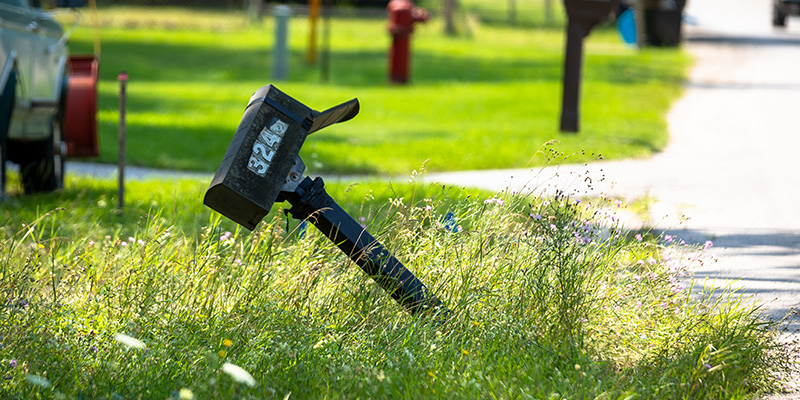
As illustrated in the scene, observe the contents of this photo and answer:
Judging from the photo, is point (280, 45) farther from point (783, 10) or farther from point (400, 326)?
point (400, 326)

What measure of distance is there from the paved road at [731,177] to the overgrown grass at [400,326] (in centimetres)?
41

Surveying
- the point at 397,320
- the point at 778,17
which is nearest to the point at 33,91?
the point at 397,320

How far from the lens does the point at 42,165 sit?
8.38 metres

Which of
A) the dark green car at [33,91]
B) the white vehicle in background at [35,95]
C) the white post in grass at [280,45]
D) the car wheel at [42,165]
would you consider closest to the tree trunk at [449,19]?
the white post in grass at [280,45]

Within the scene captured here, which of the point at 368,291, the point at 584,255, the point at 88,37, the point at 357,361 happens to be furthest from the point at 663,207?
the point at 88,37

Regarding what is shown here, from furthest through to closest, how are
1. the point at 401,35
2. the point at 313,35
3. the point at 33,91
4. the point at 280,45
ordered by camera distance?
the point at 313,35 < the point at 280,45 < the point at 401,35 < the point at 33,91

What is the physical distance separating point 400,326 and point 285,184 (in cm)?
78

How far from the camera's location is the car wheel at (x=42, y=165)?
27.6ft

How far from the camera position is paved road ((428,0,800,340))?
5.61 m

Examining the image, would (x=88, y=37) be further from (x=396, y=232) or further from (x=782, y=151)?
(x=396, y=232)

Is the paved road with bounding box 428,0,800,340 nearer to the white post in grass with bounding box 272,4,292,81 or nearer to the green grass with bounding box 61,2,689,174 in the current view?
the green grass with bounding box 61,2,689,174

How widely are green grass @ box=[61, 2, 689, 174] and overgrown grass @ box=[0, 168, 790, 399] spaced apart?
1224mm

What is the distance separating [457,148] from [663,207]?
389cm

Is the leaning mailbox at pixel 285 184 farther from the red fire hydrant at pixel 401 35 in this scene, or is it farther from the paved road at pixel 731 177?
the red fire hydrant at pixel 401 35
